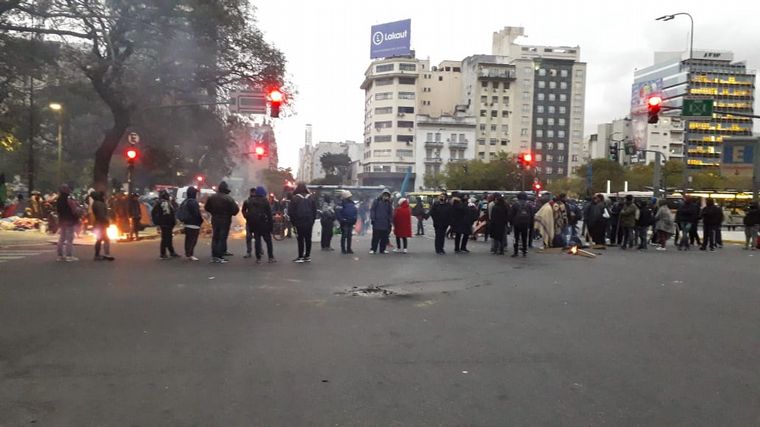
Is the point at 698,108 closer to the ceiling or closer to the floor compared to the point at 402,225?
closer to the ceiling

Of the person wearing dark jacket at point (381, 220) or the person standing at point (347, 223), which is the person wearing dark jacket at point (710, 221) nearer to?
the person wearing dark jacket at point (381, 220)

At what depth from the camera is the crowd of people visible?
12.7 m

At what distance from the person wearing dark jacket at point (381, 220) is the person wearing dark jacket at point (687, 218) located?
9.45 m

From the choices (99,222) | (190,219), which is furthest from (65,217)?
(190,219)

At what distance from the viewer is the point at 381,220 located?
14984 millimetres

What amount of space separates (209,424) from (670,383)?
141 inches

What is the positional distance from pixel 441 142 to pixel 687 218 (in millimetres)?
84315

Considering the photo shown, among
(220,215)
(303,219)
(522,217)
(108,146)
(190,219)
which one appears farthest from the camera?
(108,146)

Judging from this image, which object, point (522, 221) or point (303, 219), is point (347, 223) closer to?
point (303, 219)

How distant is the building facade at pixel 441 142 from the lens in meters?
100

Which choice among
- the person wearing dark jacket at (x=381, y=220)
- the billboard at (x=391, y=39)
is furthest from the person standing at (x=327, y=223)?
the billboard at (x=391, y=39)

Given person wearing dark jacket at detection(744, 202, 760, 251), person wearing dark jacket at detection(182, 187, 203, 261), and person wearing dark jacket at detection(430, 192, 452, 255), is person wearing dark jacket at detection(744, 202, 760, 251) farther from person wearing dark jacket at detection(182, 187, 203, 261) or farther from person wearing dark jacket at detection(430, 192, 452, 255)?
person wearing dark jacket at detection(182, 187, 203, 261)

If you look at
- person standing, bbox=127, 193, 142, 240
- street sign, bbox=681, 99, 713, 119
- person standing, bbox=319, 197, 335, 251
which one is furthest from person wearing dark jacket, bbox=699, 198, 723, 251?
person standing, bbox=127, 193, 142, 240

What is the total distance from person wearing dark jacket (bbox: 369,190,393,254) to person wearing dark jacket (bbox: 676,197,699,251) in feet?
31.0
